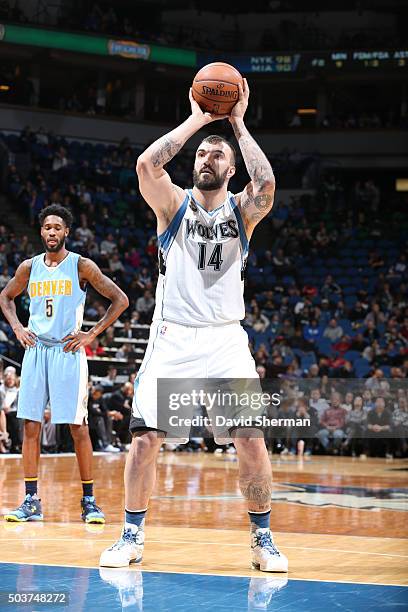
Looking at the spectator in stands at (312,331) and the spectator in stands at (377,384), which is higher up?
the spectator in stands at (312,331)

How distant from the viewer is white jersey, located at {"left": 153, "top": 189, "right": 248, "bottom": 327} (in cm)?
501

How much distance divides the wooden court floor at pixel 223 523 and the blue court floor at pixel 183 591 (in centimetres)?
19

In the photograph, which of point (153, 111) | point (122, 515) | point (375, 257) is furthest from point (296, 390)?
point (153, 111)

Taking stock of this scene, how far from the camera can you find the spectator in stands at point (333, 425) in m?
15.8

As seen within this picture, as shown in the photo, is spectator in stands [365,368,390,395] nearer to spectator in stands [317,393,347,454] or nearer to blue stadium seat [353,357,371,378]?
spectator in stands [317,393,347,454]

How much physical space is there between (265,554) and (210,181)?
75.5 inches

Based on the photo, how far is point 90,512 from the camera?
22.2 feet

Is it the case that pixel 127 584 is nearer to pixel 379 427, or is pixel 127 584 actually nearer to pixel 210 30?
pixel 379 427

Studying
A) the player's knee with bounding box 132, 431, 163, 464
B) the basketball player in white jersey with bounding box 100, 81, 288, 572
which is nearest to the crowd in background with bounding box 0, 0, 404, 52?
the basketball player in white jersey with bounding box 100, 81, 288, 572

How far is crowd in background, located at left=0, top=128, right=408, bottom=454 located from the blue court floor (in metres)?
10.3

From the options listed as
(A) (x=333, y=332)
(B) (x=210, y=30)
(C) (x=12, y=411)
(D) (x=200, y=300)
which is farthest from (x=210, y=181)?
(B) (x=210, y=30)

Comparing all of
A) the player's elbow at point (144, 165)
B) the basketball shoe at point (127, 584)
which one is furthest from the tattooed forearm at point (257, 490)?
the player's elbow at point (144, 165)

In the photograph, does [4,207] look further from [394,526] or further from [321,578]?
[321,578]

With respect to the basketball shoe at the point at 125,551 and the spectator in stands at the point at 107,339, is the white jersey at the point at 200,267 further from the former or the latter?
the spectator in stands at the point at 107,339
